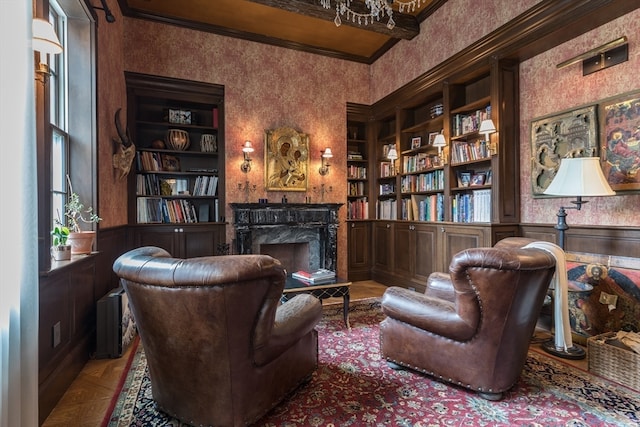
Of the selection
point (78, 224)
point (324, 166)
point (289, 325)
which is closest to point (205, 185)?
point (324, 166)

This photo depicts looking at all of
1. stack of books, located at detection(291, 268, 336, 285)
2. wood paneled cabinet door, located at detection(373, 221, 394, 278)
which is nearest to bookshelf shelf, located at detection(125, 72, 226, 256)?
stack of books, located at detection(291, 268, 336, 285)

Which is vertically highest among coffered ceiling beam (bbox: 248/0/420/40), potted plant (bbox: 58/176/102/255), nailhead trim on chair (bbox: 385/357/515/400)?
coffered ceiling beam (bbox: 248/0/420/40)

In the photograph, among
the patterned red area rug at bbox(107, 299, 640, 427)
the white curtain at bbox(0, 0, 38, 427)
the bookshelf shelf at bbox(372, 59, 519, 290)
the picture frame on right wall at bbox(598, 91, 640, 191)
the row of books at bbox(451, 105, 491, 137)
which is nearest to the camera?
the white curtain at bbox(0, 0, 38, 427)

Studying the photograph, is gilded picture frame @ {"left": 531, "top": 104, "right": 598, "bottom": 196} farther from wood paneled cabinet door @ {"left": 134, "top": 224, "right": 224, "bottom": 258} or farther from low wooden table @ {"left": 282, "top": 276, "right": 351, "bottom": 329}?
wood paneled cabinet door @ {"left": 134, "top": 224, "right": 224, "bottom": 258}

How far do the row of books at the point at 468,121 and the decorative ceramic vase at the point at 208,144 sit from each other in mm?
3182

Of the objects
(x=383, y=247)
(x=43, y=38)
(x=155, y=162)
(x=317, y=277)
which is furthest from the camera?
(x=383, y=247)

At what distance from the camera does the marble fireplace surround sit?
4.64m

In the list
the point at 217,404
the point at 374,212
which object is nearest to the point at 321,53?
the point at 374,212

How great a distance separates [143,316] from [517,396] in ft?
7.13

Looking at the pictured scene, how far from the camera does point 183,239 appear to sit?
4492mm

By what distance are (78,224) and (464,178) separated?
158 inches

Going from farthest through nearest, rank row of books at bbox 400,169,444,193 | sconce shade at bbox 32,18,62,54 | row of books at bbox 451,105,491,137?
row of books at bbox 400,169,444,193 < row of books at bbox 451,105,491,137 < sconce shade at bbox 32,18,62,54

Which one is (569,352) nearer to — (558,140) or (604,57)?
(558,140)

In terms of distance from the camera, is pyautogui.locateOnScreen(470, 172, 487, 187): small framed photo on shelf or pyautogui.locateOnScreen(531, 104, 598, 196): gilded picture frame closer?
pyautogui.locateOnScreen(531, 104, 598, 196): gilded picture frame
